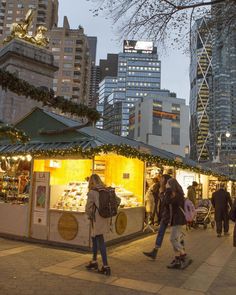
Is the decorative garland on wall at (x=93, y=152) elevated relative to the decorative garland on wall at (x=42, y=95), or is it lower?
lower

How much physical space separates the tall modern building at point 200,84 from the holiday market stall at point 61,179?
11.9 feet

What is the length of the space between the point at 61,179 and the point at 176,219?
555 centimetres

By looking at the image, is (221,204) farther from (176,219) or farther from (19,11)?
(19,11)

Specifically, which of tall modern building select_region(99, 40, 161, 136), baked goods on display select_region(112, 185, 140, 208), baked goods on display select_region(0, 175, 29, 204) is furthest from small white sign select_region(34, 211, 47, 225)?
tall modern building select_region(99, 40, 161, 136)

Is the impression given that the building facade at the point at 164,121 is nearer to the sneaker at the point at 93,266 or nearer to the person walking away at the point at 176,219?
the person walking away at the point at 176,219

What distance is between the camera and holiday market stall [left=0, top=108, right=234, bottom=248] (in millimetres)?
9477

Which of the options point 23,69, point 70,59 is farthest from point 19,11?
point 23,69

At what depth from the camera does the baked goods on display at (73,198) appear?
9549 millimetres

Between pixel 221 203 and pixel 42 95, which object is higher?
pixel 42 95

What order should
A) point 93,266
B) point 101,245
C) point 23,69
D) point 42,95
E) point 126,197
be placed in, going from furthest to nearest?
point 23,69 < point 126,197 < point 42,95 < point 93,266 < point 101,245

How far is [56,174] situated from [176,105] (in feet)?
261

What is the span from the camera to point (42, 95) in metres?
8.14

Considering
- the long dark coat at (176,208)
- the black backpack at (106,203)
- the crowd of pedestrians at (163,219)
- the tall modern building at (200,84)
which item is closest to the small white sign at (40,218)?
the crowd of pedestrians at (163,219)

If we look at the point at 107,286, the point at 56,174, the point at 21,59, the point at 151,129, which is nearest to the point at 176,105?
the point at 151,129
